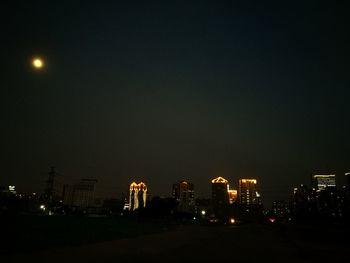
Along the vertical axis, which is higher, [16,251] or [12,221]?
[12,221]

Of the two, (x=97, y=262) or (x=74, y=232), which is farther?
(x=74, y=232)

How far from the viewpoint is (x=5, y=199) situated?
386 ft

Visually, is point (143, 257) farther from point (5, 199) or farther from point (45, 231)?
point (5, 199)

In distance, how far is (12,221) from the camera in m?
23.6

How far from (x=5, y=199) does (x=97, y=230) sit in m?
99.4

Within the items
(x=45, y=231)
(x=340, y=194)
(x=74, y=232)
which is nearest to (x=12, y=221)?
(x=45, y=231)

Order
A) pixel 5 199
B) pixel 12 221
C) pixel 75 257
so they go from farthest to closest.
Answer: pixel 5 199 < pixel 12 221 < pixel 75 257

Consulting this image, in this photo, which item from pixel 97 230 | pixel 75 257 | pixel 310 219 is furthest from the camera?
pixel 310 219

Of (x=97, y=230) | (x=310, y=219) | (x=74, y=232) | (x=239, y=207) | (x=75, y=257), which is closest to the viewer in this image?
(x=75, y=257)

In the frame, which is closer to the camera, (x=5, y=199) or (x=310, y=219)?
(x=5, y=199)

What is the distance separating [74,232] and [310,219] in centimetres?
13232

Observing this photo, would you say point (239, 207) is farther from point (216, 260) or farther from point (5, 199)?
point (216, 260)

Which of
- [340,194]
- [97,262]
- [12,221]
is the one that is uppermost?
[340,194]

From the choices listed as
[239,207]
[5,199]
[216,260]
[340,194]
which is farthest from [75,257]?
[340,194]
